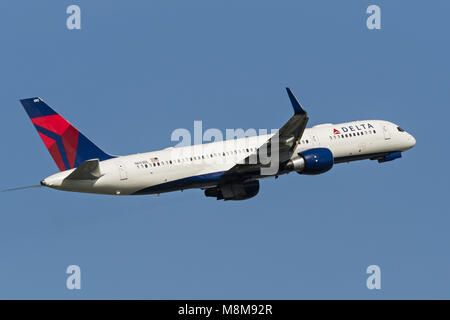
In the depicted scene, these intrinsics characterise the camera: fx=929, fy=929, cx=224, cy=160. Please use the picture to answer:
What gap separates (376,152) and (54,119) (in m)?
23.5

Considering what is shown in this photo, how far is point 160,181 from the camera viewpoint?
5878cm

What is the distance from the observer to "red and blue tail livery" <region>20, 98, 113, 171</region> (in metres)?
58.1

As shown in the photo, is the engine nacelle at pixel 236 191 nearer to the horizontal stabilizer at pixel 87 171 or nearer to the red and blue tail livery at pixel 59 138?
the red and blue tail livery at pixel 59 138

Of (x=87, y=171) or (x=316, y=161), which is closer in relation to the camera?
(x=87, y=171)

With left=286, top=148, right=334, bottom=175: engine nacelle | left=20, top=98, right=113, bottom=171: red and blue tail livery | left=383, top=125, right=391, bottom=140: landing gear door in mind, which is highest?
left=383, top=125, right=391, bottom=140: landing gear door

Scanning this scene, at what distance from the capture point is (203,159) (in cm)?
6028

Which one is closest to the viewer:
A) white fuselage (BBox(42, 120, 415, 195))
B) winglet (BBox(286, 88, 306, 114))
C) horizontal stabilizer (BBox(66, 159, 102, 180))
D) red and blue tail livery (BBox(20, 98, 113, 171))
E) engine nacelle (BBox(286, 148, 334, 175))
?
winglet (BBox(286, 88, 306, 114))

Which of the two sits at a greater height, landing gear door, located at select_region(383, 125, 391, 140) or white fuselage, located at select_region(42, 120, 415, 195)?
landing gear door, located at select_region(383, 125, 391, 140)

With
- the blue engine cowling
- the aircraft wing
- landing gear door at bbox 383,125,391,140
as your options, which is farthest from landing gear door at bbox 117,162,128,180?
landing gear door at bbox 383,125,391,140

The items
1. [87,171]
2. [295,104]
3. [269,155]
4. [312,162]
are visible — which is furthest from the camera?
[312,162]

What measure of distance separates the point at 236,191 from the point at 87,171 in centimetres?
1184

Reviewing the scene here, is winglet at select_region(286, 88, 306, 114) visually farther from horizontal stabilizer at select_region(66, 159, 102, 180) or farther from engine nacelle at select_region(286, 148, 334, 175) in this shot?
horizontal stabilizer at select_region(66, 159, 102, 180)

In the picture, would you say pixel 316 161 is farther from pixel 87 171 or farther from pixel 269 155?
pixel 87 171

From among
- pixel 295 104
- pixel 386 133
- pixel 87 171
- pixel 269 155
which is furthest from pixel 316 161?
pixel 87 171
